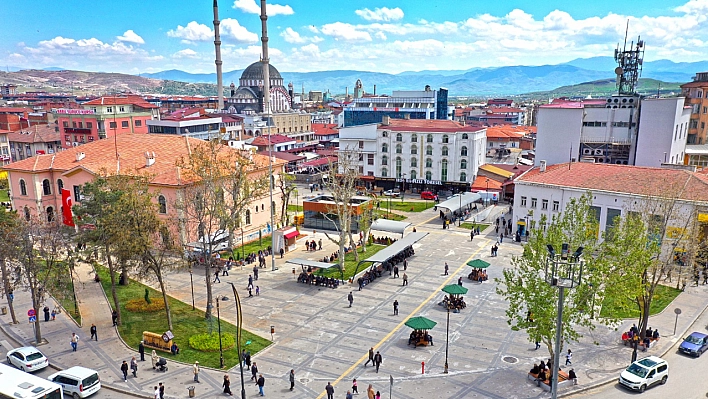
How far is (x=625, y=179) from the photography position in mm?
47094

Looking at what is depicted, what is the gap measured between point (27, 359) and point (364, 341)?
18.9m

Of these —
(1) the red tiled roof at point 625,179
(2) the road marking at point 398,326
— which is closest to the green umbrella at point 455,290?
(2) the road marking at point 398,326

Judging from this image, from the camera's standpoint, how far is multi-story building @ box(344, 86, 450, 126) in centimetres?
12000

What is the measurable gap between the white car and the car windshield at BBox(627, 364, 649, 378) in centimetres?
3192

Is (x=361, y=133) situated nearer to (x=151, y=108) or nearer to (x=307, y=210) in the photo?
(x=307, y=210)

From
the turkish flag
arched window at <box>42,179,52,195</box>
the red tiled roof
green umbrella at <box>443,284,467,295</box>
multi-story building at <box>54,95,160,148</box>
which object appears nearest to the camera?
green umbrella at <box>443,284,467,295</box>

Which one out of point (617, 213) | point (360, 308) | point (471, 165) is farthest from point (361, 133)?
point (360, 308)

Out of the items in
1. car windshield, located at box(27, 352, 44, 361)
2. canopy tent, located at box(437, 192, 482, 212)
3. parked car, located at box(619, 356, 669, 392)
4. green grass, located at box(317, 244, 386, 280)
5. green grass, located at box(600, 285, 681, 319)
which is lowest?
green grass, located at box(317, 244, 386, 280)

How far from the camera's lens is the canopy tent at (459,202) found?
61381mm

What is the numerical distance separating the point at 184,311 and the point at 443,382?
63.0 ft

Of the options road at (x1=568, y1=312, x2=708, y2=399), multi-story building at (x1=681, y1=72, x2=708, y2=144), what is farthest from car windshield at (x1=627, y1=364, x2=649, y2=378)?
multi-story building at (x1=681, y1=72, x2=708, y2=144)

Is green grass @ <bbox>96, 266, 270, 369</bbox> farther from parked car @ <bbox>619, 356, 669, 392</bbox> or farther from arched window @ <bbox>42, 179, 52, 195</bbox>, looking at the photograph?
arched window @ <bbox>42, 179, 52, 195</bbox>

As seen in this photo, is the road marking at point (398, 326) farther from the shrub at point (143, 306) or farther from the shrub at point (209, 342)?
the shrub at point (143, 306)

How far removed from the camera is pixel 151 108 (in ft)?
340
